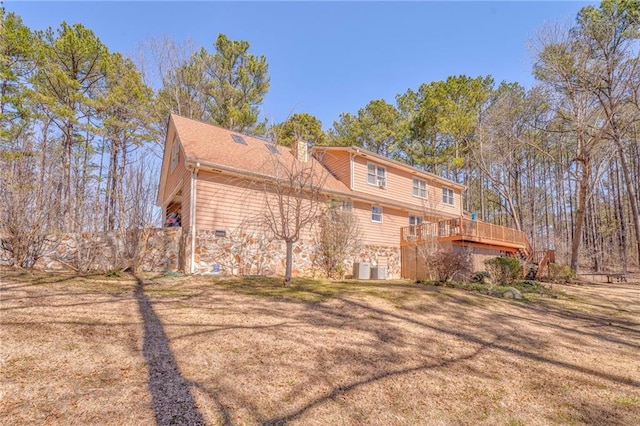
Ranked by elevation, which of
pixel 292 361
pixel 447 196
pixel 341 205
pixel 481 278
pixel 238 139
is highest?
pixel 238 139

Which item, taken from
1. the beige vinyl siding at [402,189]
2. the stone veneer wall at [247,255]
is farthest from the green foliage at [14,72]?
the beige vinyl siding at [402,189]

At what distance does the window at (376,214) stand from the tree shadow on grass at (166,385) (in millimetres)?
11898

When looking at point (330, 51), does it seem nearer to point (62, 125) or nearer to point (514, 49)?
point (514, 49)

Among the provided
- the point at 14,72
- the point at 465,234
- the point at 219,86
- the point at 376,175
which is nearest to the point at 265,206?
the point at 376,175

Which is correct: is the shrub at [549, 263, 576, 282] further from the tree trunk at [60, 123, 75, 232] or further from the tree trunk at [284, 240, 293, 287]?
the tree trunk at [60, 123, 75, 232]

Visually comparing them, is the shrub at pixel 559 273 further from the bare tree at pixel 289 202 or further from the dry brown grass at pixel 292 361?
the bare tree at pixel 289 202

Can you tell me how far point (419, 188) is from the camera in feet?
61.1

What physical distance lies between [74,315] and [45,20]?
59.8ft

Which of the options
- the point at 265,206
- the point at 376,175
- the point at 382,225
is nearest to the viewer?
the point at 265,206

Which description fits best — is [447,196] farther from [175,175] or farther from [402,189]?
[175,175]

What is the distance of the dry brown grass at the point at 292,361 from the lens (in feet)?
9.78

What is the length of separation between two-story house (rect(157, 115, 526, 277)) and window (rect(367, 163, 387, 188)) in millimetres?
53

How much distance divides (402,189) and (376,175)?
2106mm

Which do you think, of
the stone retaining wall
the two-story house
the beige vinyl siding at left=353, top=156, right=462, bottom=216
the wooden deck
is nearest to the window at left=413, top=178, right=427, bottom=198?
the two-story house
